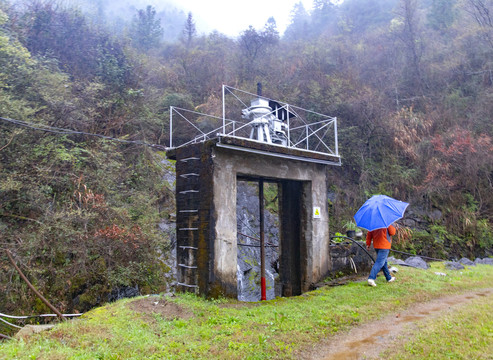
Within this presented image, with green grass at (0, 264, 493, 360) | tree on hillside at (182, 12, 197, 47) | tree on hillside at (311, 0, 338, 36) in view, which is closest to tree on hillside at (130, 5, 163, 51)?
tree on hillside at (182, 12, 197, 47)

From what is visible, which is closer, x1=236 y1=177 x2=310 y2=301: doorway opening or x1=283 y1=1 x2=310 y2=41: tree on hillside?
A: x1=236 y1=177 x2=310 y2=301: doorway opening

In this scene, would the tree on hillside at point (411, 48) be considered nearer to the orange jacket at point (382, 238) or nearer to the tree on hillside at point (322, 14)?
the tree on hillside at point (322, 14)

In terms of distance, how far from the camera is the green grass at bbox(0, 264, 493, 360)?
4086mm

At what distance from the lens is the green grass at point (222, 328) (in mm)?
4086

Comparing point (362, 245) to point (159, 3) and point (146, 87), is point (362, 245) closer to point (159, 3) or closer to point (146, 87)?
point (146, 87)

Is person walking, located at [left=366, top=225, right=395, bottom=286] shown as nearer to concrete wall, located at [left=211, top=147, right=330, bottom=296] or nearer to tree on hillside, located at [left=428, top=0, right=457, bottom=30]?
concrete wall, located at [left=211, top=147, right=330, bottom=296]

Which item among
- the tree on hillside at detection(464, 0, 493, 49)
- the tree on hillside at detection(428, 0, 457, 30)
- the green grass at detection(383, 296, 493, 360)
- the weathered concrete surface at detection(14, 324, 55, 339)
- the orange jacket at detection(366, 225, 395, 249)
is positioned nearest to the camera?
the green grass at detection(383, 296, 493, 360)

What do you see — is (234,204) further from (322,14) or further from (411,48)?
(322,14)

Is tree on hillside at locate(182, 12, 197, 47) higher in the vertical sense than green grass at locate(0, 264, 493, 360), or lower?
higher

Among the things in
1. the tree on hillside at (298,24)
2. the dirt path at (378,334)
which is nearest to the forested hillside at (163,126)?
the dirt path at (378,334)

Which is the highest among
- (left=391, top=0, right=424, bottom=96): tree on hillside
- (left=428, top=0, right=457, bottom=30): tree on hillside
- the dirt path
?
(left=428, top=0, right=457, bottom=30): tree on hillside

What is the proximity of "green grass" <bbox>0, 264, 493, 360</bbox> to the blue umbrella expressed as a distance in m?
1.40

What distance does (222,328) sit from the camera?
5113 mm

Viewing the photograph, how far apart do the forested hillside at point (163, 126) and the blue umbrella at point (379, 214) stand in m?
6.87
